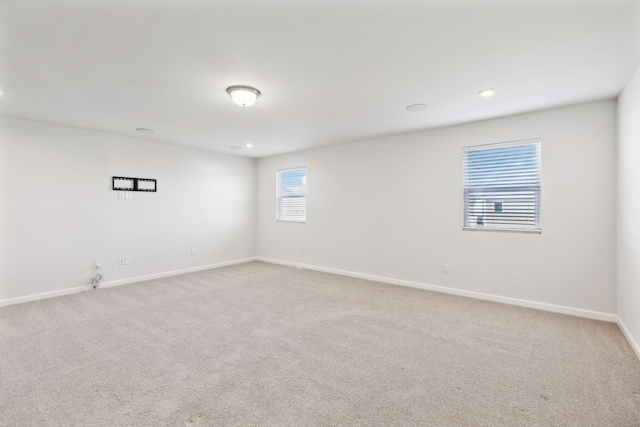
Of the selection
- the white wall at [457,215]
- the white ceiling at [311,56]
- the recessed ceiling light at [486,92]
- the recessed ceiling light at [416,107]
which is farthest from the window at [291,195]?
the recessed ceiling light at [486,92]

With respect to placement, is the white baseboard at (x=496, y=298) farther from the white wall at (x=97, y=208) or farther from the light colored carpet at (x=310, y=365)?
the white wall at (x=97, y=208)

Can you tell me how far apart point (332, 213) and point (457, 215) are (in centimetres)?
220

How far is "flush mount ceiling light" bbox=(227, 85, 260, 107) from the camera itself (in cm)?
281

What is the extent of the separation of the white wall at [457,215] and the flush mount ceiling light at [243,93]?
2.58 meters

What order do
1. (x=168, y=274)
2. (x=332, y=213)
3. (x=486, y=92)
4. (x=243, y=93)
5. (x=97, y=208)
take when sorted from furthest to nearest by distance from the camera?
(x=332, y=213) → (x=168, y=274) → (x=97, y=208) → (x=486, y=92) → (x=243, y=93)

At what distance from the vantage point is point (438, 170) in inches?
168

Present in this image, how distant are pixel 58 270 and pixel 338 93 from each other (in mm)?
4550

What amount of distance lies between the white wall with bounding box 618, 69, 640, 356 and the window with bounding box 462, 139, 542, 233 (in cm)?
72

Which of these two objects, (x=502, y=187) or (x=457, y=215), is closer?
(x=502, y=187)

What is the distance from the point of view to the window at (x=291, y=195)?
6027 millimetres

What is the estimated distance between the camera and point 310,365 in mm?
2299

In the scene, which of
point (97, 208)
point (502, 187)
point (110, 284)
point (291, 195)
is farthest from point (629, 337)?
point (97, 208)

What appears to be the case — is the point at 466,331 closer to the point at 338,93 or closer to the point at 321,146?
the point at 338,93

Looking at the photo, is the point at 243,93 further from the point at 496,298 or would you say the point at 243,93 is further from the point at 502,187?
the point at 496,298
